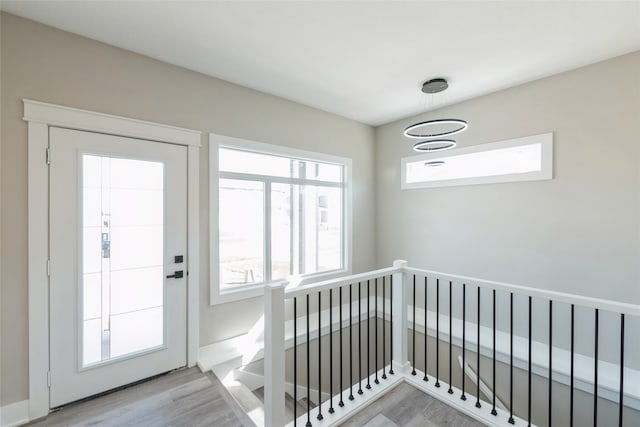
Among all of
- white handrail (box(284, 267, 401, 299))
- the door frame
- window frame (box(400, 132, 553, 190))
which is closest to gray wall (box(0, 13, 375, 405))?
the door frame

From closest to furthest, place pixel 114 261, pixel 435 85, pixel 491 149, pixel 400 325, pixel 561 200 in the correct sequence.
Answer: pixel 114 261 → pixel 400 325 → pixel 561 200 → pixel 435 85 → pixel 491 149

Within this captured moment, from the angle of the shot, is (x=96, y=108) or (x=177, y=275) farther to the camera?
(x=177, y=275)

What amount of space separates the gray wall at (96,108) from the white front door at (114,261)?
0.59 feet

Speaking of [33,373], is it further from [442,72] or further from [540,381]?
[540,381]

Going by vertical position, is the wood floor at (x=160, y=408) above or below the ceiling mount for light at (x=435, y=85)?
below

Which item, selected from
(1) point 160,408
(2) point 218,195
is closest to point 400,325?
(1) point 160,408

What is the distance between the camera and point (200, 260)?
277 cm

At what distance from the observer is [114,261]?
2.32m

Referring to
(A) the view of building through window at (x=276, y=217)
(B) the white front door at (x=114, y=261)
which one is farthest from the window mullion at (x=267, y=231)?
(B) the white front door at (x=114, y=261)

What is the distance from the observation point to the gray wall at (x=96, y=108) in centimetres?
194

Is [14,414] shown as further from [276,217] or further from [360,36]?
[360,36]

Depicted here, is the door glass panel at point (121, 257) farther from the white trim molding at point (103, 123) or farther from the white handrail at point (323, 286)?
the white handrail at point (323, 286)

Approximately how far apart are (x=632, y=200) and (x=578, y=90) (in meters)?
1.14

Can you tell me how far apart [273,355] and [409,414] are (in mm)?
1186
